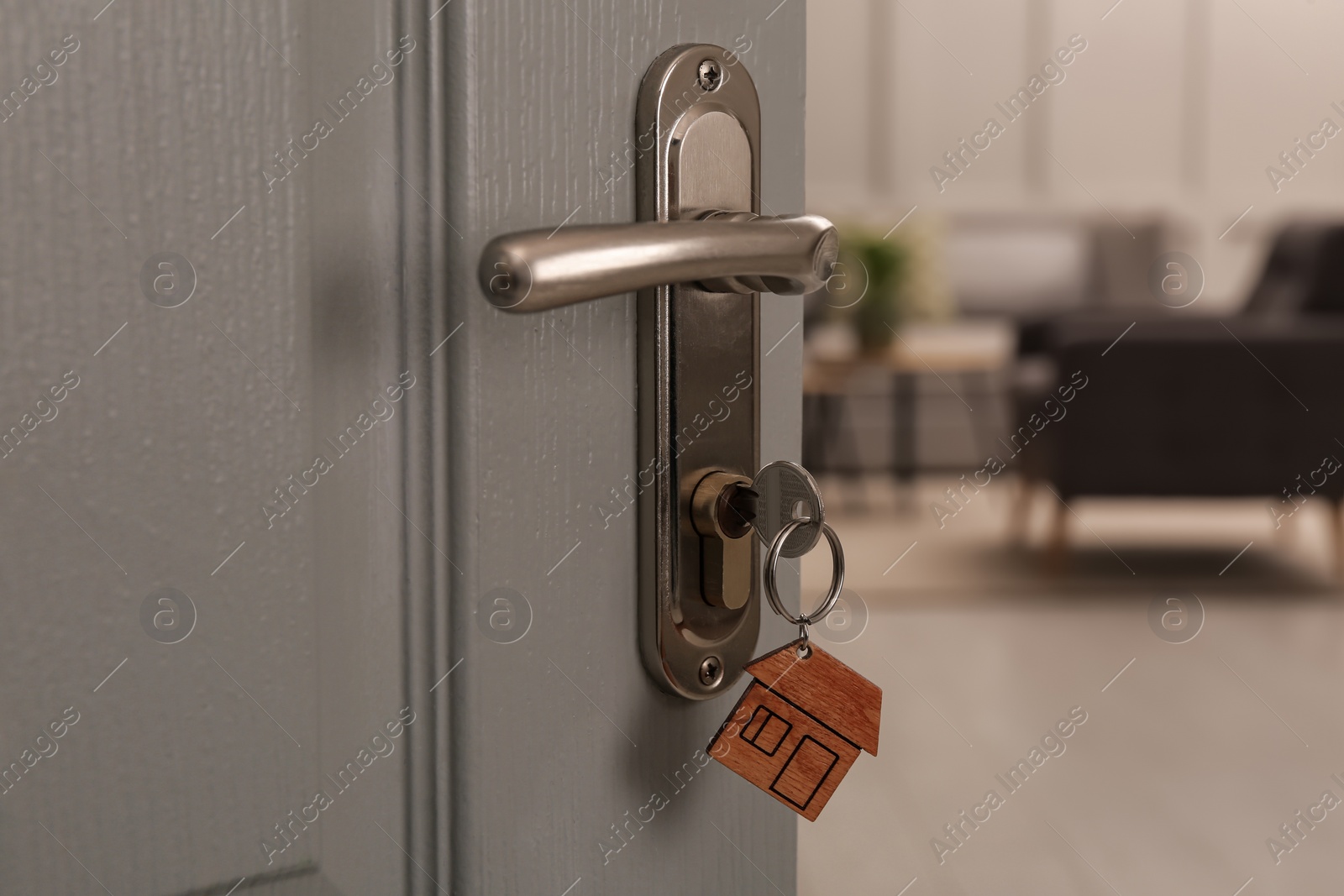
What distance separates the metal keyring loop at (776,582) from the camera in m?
0.28

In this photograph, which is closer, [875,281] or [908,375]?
[875,281]

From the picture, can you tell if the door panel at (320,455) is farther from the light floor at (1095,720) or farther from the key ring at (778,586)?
the light floor at (1095,720)

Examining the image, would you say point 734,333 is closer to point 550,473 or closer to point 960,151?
point 550,473

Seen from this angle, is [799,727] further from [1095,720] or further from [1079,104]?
[1079,104]

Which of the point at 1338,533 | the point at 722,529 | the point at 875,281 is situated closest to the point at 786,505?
the point at 722,529

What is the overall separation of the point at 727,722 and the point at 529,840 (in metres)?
0.05

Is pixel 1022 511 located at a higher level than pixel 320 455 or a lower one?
lower

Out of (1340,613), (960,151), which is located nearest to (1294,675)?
(1340,613)

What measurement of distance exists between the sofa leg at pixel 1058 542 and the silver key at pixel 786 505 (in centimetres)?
252

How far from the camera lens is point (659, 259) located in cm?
24

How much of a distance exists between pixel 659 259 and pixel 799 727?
127mm

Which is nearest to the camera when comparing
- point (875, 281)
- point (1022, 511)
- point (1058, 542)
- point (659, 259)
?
point (659, 259)

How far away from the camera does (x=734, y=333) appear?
29cm

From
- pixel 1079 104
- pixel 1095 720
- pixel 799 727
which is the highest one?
pixel 1079 104
